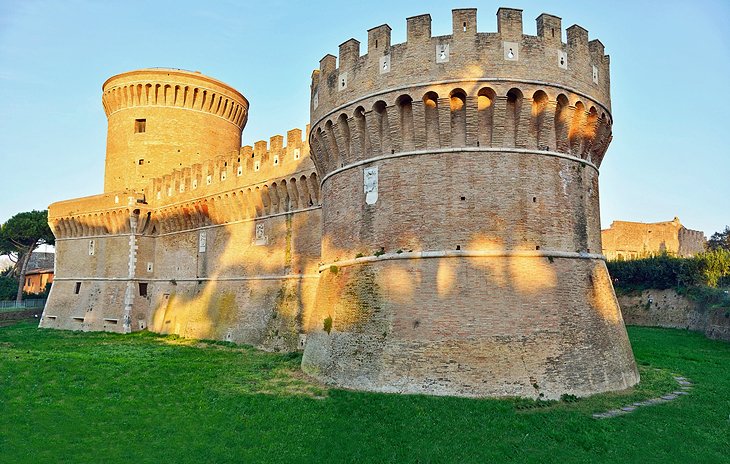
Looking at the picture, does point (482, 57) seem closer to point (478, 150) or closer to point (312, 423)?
point (478, 150)

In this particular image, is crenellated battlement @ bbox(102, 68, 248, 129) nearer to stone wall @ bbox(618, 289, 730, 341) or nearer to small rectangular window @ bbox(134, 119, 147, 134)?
small rectangular window @ bbox(134, 119, 147, 134)

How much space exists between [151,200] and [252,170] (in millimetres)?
9996

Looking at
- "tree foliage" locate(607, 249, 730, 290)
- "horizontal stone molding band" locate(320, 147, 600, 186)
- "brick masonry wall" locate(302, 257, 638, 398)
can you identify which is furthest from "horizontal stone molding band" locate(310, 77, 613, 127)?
"tree foliage" locate(607, 249, 730, 290)

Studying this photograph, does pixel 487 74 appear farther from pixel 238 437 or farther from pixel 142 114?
pixel 142 114

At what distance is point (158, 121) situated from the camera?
1216 inches

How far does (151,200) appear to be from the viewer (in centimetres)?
3009

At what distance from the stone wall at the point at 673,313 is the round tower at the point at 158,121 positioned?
27411 millimetres

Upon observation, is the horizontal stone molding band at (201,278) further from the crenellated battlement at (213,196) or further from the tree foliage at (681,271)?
the tree foliage at (681,271)

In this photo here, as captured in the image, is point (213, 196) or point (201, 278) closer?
point (213, 196)

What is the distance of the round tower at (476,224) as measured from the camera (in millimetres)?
11430

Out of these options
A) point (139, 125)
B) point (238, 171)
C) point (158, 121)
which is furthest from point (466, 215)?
point (139, 125)

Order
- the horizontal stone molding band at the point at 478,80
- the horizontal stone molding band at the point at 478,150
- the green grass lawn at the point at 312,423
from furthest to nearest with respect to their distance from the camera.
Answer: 1. the horizontal stone molding band at the point at 478,150
2. the horizontal stone molding band at the point at 478,80
3. the green grass lawn at the point at 312,423

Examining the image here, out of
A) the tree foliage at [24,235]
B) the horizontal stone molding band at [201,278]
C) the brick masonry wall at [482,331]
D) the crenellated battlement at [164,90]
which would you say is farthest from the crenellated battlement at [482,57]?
the tree foliage at [24,235]

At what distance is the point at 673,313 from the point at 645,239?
11.9m
